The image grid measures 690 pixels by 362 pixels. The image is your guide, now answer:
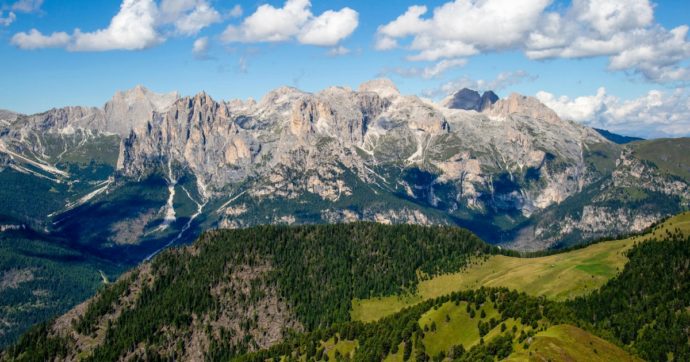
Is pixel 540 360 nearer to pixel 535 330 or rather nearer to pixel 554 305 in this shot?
pixel 535 330

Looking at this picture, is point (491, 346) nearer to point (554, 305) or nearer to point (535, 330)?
point (535, 330)

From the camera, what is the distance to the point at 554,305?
199375 mm

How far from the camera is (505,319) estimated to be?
655 ft

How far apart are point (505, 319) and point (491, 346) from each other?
24.8m

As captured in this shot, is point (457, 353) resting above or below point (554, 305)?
below

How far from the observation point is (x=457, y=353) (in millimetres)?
195500

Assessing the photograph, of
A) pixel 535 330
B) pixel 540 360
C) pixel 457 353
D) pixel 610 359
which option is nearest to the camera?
pixel 540 360

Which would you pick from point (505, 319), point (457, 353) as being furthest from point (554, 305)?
point (457, 353)

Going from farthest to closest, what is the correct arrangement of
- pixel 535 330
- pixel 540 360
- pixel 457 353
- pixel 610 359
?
pixel 457 353
pixel 535 330
pixel 610 359
pixel 540 360

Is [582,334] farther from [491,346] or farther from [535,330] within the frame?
[491,346]

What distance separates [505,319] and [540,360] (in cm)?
4968

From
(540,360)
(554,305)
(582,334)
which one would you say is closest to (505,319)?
(554,305)

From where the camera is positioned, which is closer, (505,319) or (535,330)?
(535,330)

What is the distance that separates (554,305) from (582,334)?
2665 centimetres
